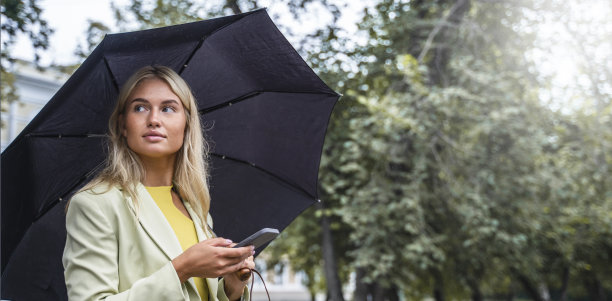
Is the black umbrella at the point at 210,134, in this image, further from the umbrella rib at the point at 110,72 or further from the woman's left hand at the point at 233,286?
the woman's left hand at the point at 233,286

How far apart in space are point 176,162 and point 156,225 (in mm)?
367

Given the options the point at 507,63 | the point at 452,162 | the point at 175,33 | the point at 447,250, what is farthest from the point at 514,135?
the point at 175,33

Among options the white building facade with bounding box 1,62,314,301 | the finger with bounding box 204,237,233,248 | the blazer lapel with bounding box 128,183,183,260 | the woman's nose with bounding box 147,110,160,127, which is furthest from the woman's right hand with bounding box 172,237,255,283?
the white building facade with bounding box 1,62,314,301

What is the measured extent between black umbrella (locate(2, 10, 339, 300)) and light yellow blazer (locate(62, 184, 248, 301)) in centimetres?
71

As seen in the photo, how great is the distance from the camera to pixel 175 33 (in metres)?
2.17

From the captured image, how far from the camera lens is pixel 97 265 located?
156 centimetres

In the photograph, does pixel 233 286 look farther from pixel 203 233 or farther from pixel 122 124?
pixel 122 124

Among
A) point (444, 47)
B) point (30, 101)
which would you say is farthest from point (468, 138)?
point (30, 101)

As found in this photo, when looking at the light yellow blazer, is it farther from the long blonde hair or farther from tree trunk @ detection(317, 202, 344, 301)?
tree trunk @ detection(317, 202, 344, 301)

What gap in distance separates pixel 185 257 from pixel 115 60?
1.00 metres

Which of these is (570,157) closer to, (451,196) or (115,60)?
(451,196)

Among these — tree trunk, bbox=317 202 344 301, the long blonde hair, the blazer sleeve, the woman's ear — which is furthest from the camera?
tree trunk, bbox=317 202 344 301

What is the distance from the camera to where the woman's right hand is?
1.52m

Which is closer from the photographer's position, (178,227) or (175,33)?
(178,227)
